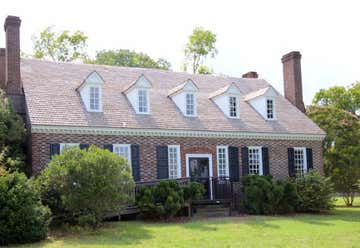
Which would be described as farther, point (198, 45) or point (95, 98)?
point (198, 45)

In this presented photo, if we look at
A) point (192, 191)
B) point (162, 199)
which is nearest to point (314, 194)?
point (192, 191)

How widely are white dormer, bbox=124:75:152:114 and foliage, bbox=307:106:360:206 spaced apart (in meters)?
12.1

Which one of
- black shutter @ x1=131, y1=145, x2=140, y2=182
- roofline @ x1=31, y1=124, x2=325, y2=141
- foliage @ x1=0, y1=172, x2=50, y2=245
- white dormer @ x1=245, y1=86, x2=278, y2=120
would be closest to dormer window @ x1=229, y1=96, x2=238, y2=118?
roofline @ x1=31, y1=124, x2=325, y2=141

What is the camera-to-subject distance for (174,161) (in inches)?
951

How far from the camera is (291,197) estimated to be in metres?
23.5

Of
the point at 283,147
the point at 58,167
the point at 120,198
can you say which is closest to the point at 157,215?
the point at 120,198

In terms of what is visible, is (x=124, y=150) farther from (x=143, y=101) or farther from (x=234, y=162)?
(x=234, y=162)

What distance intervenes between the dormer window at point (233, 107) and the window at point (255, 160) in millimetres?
2088

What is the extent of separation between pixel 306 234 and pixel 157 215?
617cm

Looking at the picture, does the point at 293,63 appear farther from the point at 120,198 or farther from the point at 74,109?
the point at 120,198

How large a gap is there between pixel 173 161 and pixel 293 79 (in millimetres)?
10183

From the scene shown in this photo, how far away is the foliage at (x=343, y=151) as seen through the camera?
29.6 meters

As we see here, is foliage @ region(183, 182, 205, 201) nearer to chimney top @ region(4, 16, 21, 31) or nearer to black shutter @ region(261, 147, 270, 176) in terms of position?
black shutter @ region(261, 147, 270, 176)

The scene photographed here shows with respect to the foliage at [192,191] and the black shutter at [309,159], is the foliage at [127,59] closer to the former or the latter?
the black shutter at [309,159]
